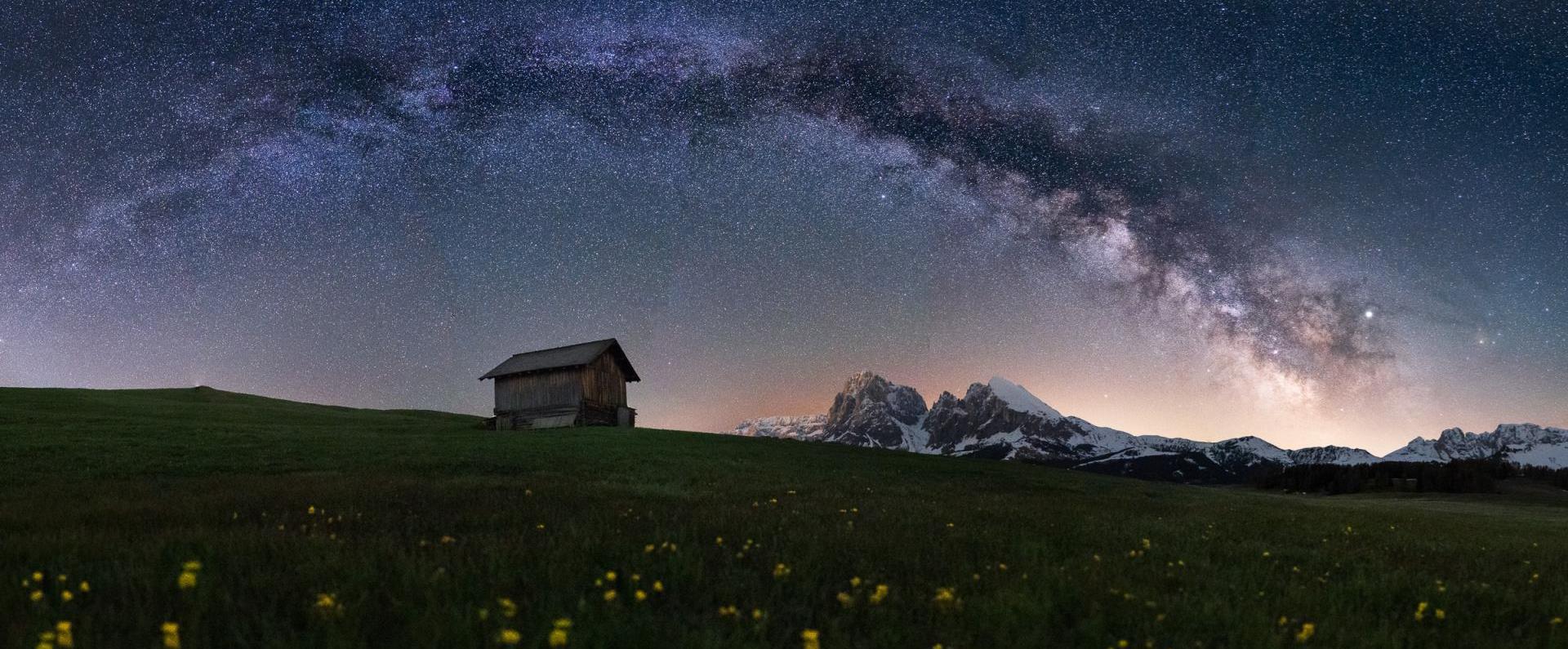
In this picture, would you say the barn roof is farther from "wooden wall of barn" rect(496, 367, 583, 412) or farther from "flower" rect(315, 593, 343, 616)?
"flower" rect(315, 593, 343, 616)

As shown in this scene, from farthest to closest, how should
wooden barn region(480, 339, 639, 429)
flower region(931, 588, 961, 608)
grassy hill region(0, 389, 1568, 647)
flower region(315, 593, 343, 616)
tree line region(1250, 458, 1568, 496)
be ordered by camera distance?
tree line region(1250, 458, 1568, 496), wooden barn region(480, 339, 639, 429), flower region(931, 588, 961, 608), grassy hill region(0, 389, 1568, 647), flower region(315, 593, 343, 616)

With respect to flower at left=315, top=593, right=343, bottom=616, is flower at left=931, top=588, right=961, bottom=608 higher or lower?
lower

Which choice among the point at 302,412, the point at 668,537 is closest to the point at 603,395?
the point at 302,412

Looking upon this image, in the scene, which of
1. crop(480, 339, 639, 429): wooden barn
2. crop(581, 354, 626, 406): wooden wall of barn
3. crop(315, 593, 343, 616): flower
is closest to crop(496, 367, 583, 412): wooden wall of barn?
crop(480, 339, 639, 429): wooden barn

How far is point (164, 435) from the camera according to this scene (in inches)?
1230

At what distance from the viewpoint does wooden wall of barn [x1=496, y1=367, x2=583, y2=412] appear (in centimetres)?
5884

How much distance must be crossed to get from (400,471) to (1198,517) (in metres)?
18.7

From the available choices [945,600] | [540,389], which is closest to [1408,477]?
[540,389]

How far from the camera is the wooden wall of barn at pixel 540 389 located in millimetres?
58844

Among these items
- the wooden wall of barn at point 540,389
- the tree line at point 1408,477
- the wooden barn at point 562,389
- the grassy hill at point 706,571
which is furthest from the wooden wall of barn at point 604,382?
the tree line at point 1408,477

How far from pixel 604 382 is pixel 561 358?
3967 millimetres

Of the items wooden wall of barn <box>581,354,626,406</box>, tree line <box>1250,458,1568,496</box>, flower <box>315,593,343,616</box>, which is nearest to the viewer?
flower <box>315,593,343,616</box>

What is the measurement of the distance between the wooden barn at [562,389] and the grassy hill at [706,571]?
43279 millimetres

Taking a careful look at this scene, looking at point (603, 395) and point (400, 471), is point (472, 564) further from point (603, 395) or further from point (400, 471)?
point (603, 395)
